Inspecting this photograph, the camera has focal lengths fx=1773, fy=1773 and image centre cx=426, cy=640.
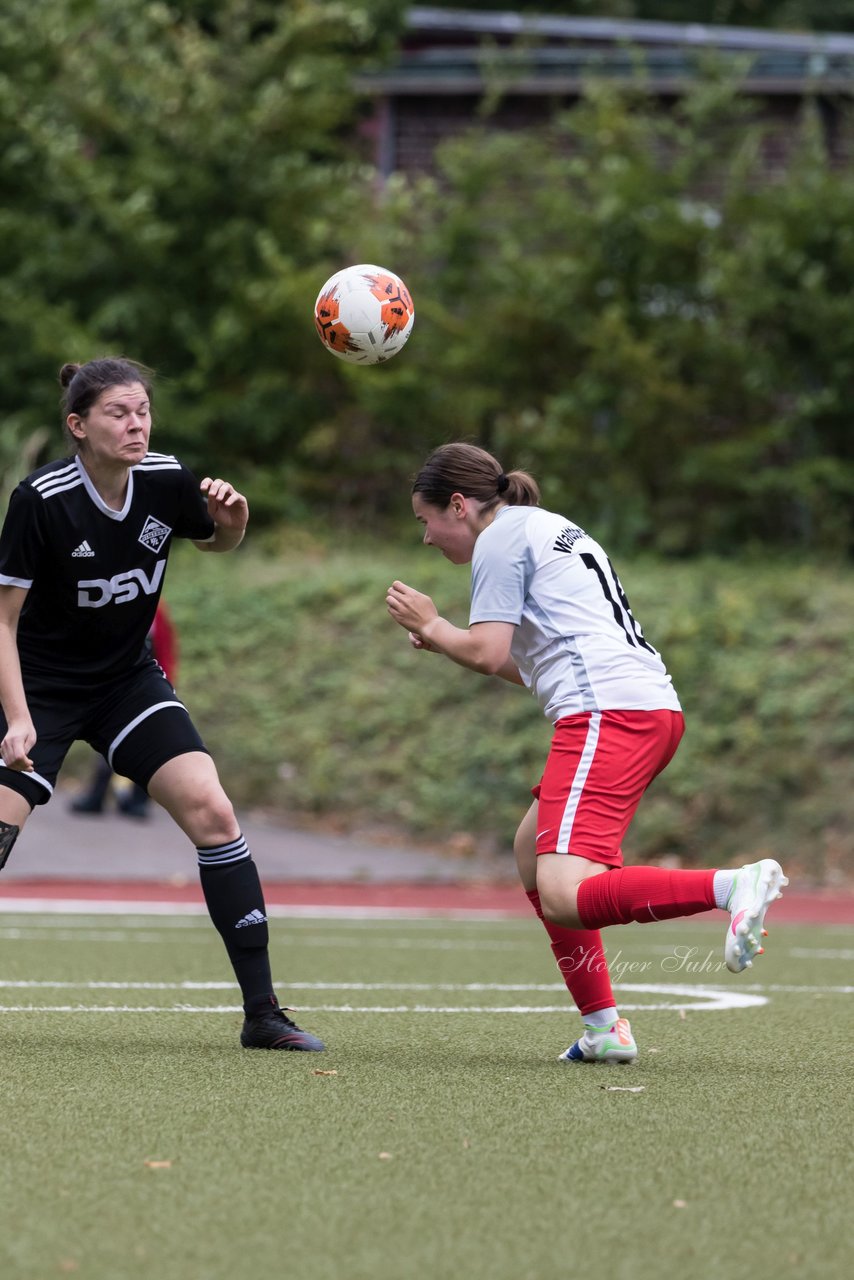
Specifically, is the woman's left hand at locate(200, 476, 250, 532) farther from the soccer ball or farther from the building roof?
the building roof

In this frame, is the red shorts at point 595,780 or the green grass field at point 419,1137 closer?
the green grass field at point 419,1137

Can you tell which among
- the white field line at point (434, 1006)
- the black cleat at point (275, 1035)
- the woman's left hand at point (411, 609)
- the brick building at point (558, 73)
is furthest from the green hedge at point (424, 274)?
the woman's left hand at point (411, 609)

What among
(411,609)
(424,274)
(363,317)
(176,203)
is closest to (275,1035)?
(411,609)

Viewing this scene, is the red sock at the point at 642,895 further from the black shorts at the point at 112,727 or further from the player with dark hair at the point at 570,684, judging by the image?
the black shorts at the point at 112,727

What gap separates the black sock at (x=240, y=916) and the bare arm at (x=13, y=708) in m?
0.69

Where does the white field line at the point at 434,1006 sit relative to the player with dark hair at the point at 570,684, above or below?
below

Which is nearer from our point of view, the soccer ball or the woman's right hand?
the woman's right hand

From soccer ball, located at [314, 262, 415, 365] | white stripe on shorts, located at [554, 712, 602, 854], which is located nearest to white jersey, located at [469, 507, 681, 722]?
white stripe on shorts, located at [554, 712, 602, 854]

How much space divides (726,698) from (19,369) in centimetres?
938

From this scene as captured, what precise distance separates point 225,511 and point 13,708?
94cm

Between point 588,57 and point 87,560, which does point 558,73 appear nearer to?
point 588,57

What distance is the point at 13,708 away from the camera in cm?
515

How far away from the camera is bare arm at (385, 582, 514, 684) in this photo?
4.96 m

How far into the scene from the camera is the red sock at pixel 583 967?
5285mm
